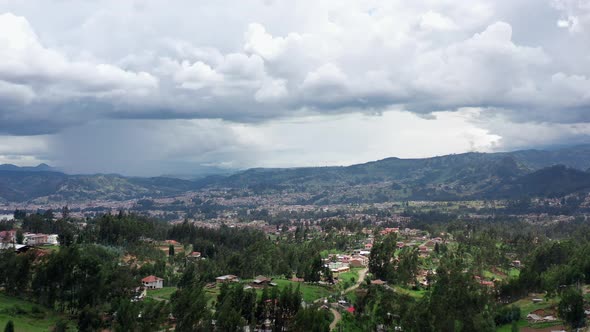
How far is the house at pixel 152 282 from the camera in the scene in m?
66.6

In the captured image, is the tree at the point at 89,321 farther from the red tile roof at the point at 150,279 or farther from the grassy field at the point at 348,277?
the grassy field at the point at 348,277

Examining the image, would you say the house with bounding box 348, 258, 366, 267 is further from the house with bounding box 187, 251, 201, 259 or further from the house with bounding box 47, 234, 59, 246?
the house with bounding box 47, 234, 59, 246

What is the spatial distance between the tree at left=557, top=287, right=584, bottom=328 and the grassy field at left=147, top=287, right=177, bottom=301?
41496 millimetres

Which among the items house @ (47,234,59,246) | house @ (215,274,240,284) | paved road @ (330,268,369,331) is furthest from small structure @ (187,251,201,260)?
paved road @ (330,268,369,331)

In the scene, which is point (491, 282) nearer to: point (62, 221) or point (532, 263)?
point (532, 263)

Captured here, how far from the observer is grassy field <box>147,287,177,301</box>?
5879cm

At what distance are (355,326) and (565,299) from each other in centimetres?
1940

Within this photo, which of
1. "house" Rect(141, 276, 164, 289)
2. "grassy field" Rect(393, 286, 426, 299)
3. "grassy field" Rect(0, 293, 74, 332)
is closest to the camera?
"grassy field" Rect(0, 293, 74, 332)

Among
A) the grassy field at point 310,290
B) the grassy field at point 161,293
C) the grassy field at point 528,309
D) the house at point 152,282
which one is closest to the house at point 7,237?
the house at point 152,282

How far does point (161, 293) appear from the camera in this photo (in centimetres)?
6228

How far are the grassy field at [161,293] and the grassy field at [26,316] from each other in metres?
12.9

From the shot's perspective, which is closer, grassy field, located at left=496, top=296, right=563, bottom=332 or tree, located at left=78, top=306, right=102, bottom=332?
tree, located at left=78, top=306, right=102, bottom=332

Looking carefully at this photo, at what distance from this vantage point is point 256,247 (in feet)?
295

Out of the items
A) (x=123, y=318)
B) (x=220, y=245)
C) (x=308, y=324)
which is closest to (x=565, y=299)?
(x=308, y=324)
